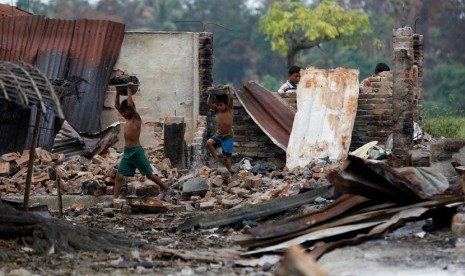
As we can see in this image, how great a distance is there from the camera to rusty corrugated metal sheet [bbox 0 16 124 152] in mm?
17734

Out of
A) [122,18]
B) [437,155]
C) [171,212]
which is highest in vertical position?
[122,18]

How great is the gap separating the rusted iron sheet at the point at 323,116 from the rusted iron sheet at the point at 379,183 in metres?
6.50

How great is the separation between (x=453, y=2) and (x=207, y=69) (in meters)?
38.4

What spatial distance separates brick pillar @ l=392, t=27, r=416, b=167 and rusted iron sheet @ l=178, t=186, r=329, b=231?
417 cm

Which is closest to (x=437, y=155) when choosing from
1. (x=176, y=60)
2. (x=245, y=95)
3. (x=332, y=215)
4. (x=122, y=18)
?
Answer: (x=332, y=215)

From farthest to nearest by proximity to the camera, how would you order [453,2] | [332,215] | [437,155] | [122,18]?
[122,18] < [453,2] < [437,155] < [332,215]

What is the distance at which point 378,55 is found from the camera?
55562 millimetres

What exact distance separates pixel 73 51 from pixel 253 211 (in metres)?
7.51

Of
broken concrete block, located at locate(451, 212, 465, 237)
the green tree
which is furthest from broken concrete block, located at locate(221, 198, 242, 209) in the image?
the green tree

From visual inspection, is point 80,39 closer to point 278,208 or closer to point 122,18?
point 278,208

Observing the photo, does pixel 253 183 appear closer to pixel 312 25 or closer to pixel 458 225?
pixel 458 225

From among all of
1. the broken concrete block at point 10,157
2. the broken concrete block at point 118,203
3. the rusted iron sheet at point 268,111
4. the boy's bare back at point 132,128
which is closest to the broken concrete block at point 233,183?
the boy's bare back at point 132,128

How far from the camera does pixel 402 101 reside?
650 inches

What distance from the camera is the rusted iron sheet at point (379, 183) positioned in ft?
31.4
